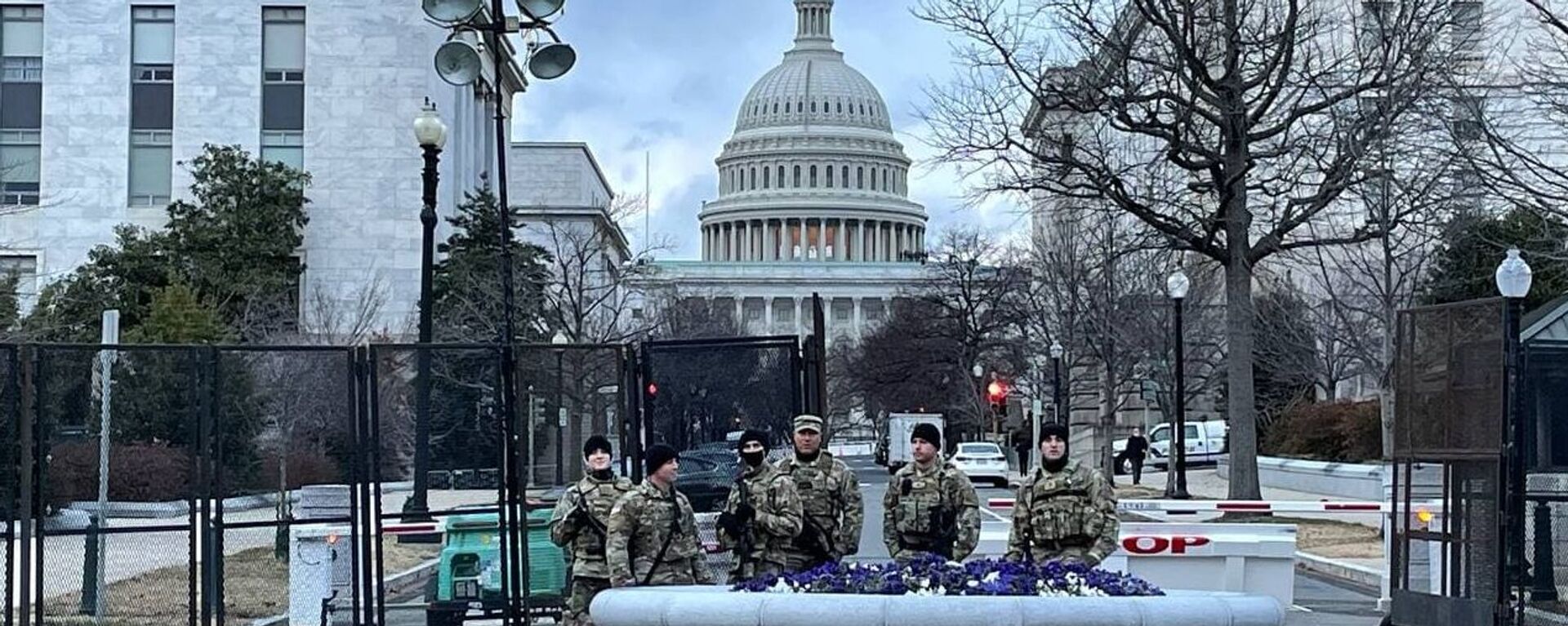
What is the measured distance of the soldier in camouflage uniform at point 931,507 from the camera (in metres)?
12.7

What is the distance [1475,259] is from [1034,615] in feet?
120

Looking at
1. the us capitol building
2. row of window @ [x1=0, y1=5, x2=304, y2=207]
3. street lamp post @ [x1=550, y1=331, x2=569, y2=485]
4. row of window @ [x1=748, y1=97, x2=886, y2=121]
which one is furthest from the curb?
row of window @ [x1=748, y1=97, x2=886, y2=121]

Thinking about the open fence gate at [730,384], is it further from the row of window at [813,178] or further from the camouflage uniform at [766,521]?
the row of window at [813,178]

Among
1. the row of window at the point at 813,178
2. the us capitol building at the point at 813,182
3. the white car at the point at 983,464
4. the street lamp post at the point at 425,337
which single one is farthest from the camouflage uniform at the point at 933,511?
→ the row of window at the point at 813,178

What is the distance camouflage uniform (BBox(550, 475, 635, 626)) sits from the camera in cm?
1235

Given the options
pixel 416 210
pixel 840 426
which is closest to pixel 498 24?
pixel 416 210

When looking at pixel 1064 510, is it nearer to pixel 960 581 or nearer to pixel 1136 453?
pixel 960 581

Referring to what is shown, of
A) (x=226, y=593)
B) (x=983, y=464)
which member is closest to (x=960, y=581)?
(x=226, y=593)

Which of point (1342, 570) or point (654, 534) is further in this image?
point (1342, 570)

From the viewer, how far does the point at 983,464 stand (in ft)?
184

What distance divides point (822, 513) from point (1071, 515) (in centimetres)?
153

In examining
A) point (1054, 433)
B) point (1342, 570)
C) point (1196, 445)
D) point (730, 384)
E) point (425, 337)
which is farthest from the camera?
point (1196, 445)

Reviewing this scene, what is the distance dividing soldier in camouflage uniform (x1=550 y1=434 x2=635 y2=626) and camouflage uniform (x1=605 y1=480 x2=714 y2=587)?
0.28 meters

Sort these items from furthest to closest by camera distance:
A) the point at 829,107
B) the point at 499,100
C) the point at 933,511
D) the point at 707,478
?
1. the point at 829,107
2. the point at 499,100
3. the point at 707,478
4. the point at 933,511
